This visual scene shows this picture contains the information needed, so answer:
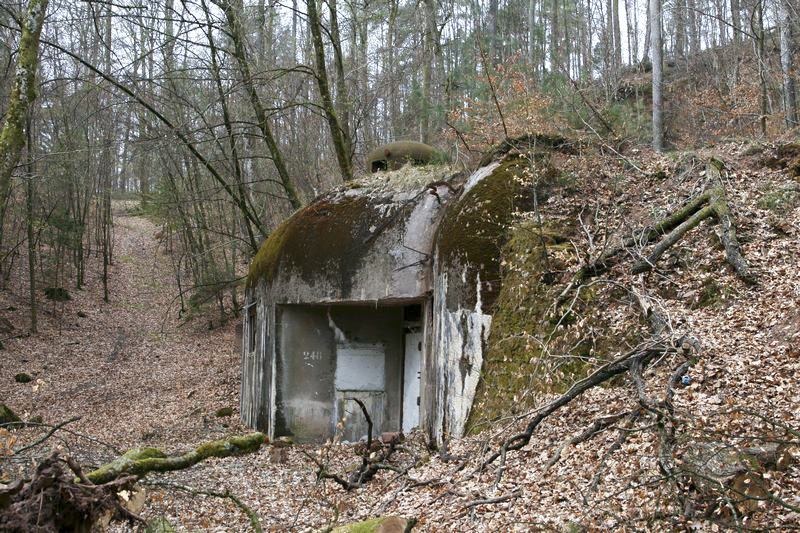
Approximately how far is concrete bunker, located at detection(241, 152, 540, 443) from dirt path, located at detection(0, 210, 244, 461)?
210cm

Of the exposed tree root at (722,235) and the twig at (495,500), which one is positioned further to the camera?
the exposed tree root at (722,235)

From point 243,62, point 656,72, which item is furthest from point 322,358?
point 656,72

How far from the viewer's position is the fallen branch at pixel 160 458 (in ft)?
17.7

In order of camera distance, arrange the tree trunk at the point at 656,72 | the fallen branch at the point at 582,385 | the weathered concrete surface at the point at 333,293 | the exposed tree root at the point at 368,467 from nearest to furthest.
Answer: the fallen branch at the point at 582,385 < the exposed tree root at the point at 368,467 < the weathered concrete surface at the point at 333,293 < the tree trunk at the point at 656,72

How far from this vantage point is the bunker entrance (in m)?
10.3

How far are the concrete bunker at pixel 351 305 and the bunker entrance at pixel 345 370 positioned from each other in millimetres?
16

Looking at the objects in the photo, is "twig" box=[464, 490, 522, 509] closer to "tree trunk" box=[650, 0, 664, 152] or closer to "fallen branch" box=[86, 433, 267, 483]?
"fallen branch" box=[86, 433, 267, 483]

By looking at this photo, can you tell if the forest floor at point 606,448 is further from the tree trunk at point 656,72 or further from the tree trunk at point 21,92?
the tree trunk at point 656,72

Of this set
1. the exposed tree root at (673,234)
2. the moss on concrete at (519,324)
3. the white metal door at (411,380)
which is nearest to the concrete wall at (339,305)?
the white metal door at (411,380)

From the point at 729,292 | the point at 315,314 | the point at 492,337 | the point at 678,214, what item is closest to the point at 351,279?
the point at 315,314

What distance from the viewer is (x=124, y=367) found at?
1758 cm

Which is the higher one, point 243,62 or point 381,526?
point 243,62

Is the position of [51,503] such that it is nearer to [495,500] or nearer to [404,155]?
[495,500]

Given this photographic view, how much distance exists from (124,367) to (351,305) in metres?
9.96
